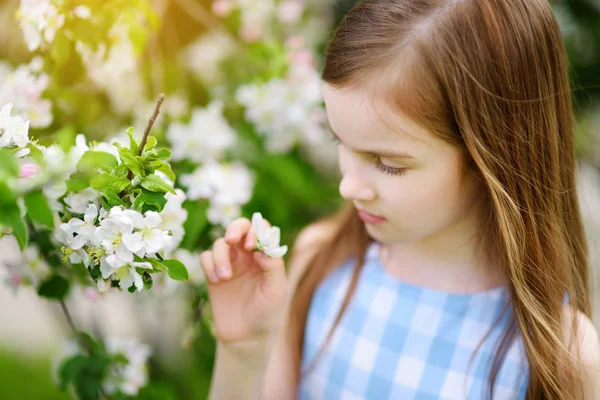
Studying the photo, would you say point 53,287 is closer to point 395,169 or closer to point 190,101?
point 395,169

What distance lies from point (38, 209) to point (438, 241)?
78cm

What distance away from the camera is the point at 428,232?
1.10 metres

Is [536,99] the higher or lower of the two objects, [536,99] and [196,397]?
the higher

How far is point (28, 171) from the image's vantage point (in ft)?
2.54

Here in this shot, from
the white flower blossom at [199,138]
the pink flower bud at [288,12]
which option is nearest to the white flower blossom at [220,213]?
the white flower blossom at [199,138]

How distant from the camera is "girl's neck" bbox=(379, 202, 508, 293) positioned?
3.97ft

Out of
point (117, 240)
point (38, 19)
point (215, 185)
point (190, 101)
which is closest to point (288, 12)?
point (190, 101)

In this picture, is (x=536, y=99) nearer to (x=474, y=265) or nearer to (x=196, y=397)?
(x=474, y=265)

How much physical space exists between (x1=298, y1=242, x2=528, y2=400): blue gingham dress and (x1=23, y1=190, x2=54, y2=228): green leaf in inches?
28.5

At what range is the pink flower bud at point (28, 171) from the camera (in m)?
0.77

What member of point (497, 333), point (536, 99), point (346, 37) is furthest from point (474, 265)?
point (346, 37)

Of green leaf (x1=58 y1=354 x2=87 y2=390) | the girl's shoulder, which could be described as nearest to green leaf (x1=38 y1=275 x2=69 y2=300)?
green leaf (x1=58 y1=354 x2=87 y2=390)

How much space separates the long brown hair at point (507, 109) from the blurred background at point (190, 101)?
0.91 feet

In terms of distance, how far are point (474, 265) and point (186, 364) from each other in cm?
117
